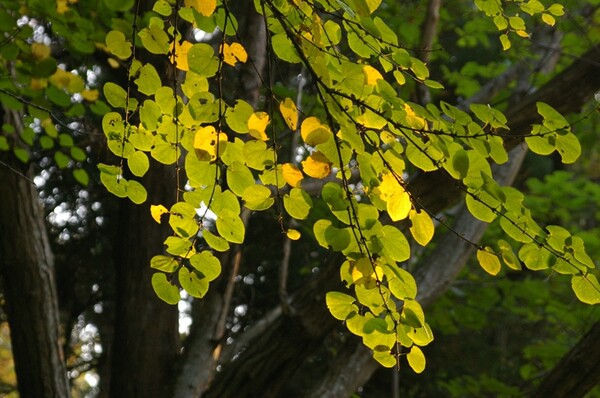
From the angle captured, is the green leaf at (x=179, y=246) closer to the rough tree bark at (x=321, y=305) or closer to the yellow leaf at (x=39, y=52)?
the yellow leaf at (x=39, y=52)

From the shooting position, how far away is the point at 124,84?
366cm

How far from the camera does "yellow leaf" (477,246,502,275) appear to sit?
1.38 m

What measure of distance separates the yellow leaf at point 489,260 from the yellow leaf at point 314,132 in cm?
41

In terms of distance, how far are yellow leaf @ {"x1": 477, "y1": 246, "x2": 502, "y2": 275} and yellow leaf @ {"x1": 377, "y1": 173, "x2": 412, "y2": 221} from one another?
0.21 meters

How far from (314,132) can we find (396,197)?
20cm

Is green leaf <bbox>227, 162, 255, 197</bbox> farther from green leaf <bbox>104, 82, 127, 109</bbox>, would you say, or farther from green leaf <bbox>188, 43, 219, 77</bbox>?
green leaf <bbox>104, 82, 127, 109</bbox>

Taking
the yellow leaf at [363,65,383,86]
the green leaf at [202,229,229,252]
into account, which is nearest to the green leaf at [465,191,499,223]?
the yellow leaf at [363,65,383,86]

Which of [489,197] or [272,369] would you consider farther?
[272,369]

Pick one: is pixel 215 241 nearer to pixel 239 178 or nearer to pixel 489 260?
pixel 239 178

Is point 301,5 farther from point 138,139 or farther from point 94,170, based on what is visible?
point 94,170

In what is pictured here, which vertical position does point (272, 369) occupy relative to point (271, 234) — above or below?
below

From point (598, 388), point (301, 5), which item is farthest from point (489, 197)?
point (598, 388)

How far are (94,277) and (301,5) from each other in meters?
4.60

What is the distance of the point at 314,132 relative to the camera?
1255 millimetres
